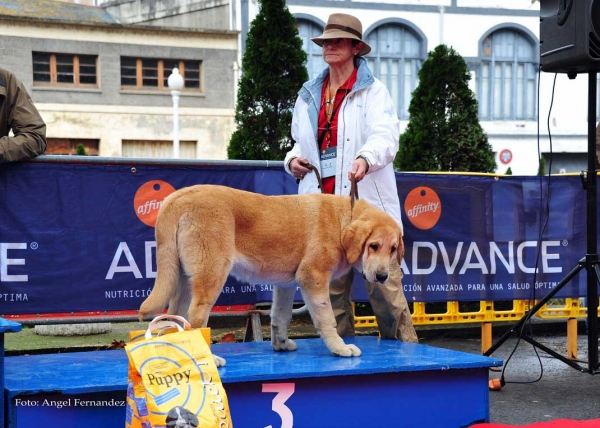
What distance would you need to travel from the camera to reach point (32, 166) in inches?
233

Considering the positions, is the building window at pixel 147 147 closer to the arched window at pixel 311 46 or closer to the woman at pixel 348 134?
the arched window at pixel 311 46

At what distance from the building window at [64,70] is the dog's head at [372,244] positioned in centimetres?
2610

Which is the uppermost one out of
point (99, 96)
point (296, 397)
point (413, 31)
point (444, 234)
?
point (413, 31)

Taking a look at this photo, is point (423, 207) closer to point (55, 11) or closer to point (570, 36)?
point (570, 36)

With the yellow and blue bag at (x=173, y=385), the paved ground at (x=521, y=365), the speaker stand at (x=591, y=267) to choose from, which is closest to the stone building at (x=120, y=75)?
the paved ground at (x=521, y=365)

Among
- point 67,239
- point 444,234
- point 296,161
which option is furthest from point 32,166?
point 444,234

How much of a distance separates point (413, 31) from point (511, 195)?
78.9ft

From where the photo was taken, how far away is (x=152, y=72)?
29750mm

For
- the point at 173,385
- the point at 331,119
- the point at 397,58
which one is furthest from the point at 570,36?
the point at 397,58

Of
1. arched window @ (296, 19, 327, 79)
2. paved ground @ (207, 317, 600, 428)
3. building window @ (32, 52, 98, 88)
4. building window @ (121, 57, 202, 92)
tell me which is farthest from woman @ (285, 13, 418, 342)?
building window @ (121, 57, 202, 92)

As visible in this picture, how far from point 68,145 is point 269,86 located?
68.2 feet

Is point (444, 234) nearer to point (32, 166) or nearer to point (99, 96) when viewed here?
point (32, 166)

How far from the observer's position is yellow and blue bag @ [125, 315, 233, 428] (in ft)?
10.7

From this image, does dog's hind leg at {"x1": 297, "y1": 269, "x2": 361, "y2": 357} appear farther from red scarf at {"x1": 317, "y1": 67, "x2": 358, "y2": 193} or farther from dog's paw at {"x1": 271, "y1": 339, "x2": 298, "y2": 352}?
red scarf at {"x1": 317, "y1": 67, "x2": 358, "y2": 193}
